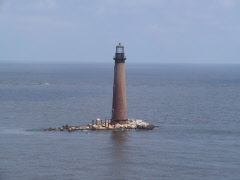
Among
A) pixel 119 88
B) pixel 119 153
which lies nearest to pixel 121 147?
pixel 119 153

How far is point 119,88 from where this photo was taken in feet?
157

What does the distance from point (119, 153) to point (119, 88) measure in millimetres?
9665

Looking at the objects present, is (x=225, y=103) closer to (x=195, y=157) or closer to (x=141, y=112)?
(x=141, y=112)

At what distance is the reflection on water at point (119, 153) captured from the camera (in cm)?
3412

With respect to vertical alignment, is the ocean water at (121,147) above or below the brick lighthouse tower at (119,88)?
below

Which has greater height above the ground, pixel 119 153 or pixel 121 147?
pixel 121 147

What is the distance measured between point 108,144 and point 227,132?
506 inches

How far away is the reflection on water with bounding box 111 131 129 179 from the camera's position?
34125mm

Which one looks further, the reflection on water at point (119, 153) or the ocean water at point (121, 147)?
the reflection on water at point (119, 153)

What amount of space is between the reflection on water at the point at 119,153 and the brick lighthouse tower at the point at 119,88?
1811mm

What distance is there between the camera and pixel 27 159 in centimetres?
3625

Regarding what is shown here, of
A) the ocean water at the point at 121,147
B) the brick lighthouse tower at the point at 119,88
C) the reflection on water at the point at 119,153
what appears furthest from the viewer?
the brick lighthouse tower at the point at 119,88

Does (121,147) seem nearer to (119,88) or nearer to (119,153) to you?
(119,153)

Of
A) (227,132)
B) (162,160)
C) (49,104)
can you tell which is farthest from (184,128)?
(49,104)
